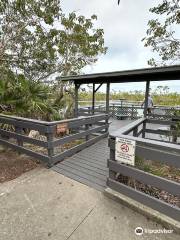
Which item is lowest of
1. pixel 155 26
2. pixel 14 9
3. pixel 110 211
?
pixel 110 211

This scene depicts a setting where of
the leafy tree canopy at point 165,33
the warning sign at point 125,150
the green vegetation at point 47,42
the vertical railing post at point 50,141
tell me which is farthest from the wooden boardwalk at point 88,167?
the leafy tree canopy at point 165,33

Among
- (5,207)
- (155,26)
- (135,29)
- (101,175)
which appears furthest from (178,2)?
(5,207)

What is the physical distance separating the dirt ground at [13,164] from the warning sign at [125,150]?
2.10 metres

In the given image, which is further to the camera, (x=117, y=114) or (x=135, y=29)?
(x=117, y=114)

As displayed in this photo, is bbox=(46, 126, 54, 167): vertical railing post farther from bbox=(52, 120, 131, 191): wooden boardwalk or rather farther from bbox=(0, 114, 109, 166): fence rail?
bbox=(52, 120, 131, 191): wooden boardwalk

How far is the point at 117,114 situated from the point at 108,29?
5.04m

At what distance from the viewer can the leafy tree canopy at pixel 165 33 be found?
18.5ft

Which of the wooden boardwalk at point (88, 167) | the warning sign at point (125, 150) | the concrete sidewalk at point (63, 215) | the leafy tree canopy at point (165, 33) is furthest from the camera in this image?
the leafy tree canopy at point (165, 33)

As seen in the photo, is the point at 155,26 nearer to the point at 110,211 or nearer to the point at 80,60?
the point at 80,60

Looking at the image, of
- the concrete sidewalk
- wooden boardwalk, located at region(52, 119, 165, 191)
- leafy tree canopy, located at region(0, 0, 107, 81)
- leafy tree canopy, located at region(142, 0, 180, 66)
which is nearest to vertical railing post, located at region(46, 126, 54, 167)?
wooden boardwalk, located at region(52, 119, 165, 191)

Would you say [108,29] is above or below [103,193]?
above

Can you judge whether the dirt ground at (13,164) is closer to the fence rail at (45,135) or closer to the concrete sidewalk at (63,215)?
the fence rail at (45,135)

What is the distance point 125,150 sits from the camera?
2.20m

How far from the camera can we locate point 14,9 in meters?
6.98
